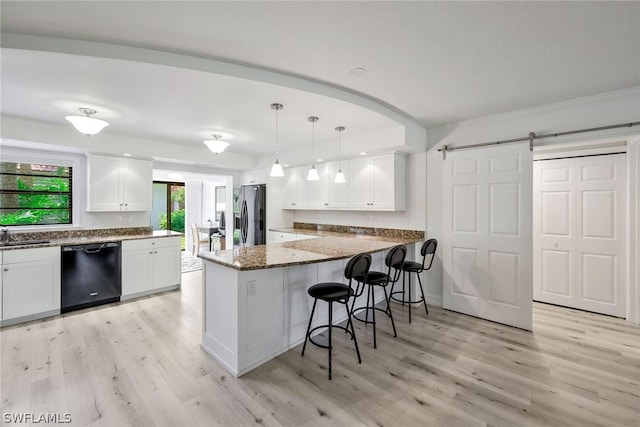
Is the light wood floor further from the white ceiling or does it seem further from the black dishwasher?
the white ceiling

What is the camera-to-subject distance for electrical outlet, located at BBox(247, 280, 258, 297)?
2371 millimetres

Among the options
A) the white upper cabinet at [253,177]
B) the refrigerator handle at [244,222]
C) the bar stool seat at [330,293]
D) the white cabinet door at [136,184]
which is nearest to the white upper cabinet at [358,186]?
the white upper cabinet at [253,177]

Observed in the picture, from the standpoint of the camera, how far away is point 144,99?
9.10 ft

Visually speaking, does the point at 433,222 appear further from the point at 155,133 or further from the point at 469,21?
the point at 155,133

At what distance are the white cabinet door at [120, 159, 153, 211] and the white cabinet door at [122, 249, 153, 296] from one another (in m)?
0.78

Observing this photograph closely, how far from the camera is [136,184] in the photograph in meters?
4.54

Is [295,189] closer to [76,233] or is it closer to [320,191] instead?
[320,191]

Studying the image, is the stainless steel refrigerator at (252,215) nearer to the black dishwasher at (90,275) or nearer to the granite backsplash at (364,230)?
the granite backsplash at (364,230)

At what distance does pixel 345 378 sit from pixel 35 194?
483 cm

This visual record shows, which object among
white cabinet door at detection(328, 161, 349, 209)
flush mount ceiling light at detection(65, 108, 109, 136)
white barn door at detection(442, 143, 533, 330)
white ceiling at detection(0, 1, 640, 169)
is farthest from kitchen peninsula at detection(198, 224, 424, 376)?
flush mount ceiling light at detection(65, 108, 109, 136)

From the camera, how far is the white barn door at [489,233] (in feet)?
10.7

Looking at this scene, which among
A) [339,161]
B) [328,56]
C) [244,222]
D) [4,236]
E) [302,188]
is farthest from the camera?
[244,222]

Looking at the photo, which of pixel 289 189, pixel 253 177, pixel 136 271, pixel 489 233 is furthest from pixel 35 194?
pixel 489 233

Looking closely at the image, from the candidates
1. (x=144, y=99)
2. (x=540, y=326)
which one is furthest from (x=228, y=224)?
(x=540, y=326)
